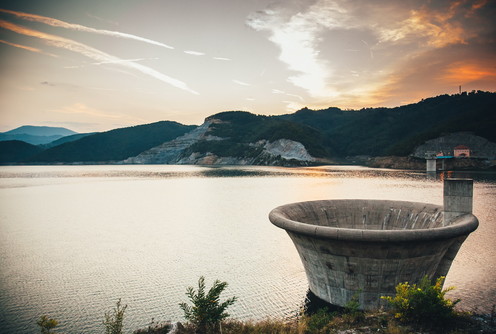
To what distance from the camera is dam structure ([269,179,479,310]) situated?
301 inches

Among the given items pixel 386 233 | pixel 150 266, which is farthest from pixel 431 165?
pixel 386 233

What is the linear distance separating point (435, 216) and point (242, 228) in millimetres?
16169

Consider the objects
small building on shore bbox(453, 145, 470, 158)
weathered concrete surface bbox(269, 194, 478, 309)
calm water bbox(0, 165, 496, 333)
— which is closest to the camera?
weathered concrete surface bbox(269, 194, 478, 309)

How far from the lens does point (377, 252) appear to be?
7828 mm

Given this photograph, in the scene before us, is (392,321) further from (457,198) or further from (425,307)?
(457,198)

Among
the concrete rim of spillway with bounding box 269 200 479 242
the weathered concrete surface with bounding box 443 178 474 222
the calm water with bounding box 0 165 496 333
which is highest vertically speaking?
the weathered concrete surface with bounding box 443 178 474 222

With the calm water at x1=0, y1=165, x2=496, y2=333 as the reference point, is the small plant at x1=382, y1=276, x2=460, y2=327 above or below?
above

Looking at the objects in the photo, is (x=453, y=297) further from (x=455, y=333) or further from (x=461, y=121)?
(x=461, y=121)

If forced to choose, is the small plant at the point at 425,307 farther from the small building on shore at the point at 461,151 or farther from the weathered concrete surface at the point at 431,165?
the small building on shore at the point at 461,151

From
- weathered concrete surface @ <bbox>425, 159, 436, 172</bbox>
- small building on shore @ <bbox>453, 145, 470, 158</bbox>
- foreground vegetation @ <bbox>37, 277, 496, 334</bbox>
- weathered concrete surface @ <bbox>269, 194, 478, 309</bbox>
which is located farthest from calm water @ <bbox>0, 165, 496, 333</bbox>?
small building on shore @ <bbox>453, 145, 470, 158</bbox>

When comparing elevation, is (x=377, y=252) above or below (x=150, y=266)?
above

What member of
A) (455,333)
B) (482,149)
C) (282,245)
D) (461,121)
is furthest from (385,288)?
(461,121)

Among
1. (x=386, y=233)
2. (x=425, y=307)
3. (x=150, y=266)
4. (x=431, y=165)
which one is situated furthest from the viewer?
(x=431, y=165)

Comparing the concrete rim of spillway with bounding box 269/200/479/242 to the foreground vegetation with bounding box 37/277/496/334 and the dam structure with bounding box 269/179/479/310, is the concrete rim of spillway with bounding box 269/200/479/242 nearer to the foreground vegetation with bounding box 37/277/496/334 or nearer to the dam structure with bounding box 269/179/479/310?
the dam structure with bounding box 269/179/479/310
